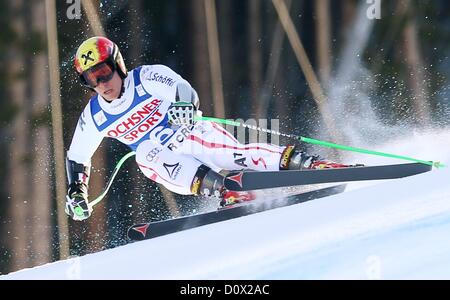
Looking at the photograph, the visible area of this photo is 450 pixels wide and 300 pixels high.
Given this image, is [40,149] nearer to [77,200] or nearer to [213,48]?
[77,200]

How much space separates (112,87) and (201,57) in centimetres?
66

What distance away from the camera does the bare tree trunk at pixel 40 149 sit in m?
4.56

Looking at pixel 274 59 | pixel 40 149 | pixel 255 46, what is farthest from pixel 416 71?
pixel 40 149

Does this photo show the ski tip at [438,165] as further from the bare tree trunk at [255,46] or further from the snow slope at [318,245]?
the bare tree trunk at [255,46]

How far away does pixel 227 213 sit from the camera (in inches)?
156

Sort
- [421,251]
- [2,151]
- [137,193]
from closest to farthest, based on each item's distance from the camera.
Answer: [421,251], [137,193], [2,151]

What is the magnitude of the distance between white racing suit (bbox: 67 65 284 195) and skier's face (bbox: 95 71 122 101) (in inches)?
1.1

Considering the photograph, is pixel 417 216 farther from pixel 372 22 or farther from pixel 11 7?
pixel 11 7

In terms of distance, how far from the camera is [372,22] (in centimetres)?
451

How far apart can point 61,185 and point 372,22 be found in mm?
1816

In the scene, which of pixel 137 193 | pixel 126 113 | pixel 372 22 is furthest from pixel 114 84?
pixel 372 22

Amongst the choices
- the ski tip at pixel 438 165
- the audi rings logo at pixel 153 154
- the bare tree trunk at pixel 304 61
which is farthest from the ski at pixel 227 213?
the bare tree trunk at pixel 304 61

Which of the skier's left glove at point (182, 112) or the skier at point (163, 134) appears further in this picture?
the skier at point (163, 134)

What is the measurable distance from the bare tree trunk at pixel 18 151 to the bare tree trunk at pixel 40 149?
5cm
